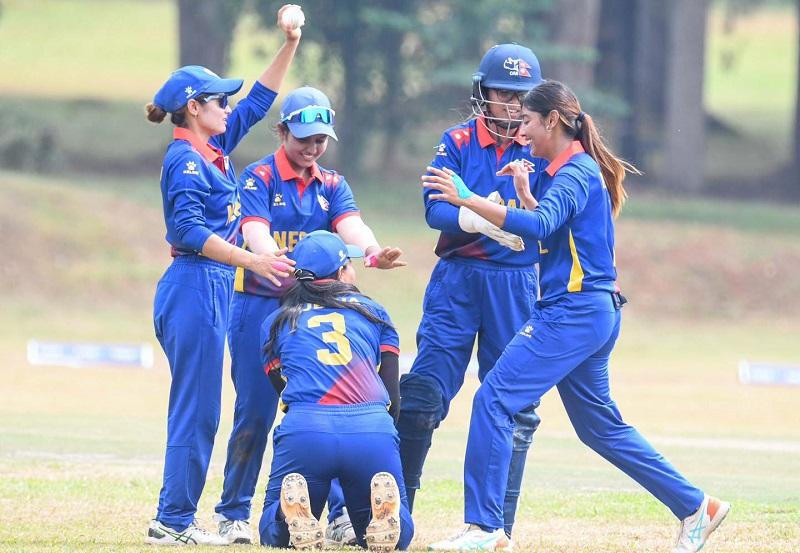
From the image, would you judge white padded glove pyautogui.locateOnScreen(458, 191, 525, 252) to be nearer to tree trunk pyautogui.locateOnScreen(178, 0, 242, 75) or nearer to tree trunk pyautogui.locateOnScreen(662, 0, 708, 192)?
tree trunk pyautogui.locateOnScreen(178, 0, 242, 75)

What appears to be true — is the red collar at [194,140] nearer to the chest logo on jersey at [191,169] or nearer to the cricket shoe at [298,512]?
the chest logo on jersey at [191,169]

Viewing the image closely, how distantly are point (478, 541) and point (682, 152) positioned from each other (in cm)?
2977

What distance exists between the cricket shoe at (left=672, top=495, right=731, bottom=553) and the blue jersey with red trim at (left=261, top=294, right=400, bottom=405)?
164 centimetres

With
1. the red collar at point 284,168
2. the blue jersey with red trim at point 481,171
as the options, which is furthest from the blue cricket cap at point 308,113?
the blue jersey with red trim at point 481,171

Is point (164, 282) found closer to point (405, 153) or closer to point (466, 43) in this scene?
point (466, 43)

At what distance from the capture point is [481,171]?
8.20 meters

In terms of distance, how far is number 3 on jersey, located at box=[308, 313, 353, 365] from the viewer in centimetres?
729

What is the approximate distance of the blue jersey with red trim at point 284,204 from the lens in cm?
816

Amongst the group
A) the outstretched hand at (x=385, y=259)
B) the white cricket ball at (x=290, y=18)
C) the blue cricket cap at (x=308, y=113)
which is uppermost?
the white cricket ball at (x=290, y=18)

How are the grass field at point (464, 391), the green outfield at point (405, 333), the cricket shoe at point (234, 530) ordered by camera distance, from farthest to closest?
the green outfield at point (405, 333) → the grass field at point (464, 391) → the cricket shoe at point (234, 530)

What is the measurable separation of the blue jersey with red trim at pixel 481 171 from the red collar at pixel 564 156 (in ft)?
1.86

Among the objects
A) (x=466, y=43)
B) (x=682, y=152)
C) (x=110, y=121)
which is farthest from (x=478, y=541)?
(x=110, y=121)

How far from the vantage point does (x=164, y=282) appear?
7688 mm

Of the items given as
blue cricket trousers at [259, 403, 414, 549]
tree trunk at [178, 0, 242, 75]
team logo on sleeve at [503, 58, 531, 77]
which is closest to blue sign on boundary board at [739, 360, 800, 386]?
team logo on sleeve at [503, 58, 531, 77]
